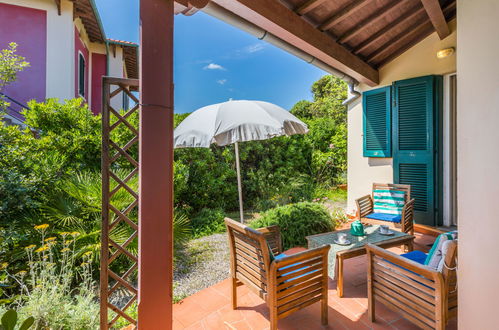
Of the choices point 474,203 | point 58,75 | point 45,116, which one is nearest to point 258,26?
point 474,203

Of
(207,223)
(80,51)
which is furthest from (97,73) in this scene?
(207,223)

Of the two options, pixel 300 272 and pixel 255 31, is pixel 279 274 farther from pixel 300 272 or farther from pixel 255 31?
pixel 255 31

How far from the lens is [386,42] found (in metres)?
4.70

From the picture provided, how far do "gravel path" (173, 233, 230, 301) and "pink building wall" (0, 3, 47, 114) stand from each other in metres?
6.81

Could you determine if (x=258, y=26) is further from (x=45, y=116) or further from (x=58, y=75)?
(x=58, y=75)

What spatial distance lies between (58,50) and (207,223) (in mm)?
6852

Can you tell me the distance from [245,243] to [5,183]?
2730mm

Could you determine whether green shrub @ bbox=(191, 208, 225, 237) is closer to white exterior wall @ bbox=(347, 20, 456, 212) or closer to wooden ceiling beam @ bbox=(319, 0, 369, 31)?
white exterior wall @ bbox=(347, 20, 456, 212)

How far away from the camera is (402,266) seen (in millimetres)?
1980

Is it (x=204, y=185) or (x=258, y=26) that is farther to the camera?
(x=204, y=185)

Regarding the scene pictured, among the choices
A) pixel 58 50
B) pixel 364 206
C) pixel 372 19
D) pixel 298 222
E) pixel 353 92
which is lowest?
pixel 298 222

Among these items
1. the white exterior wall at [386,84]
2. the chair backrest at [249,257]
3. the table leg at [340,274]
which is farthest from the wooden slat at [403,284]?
the white exterior wall at [386,84]

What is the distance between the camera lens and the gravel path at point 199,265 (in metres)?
3.08

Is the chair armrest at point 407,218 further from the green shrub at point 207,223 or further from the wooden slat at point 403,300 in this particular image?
the green shrub at point 207,223
